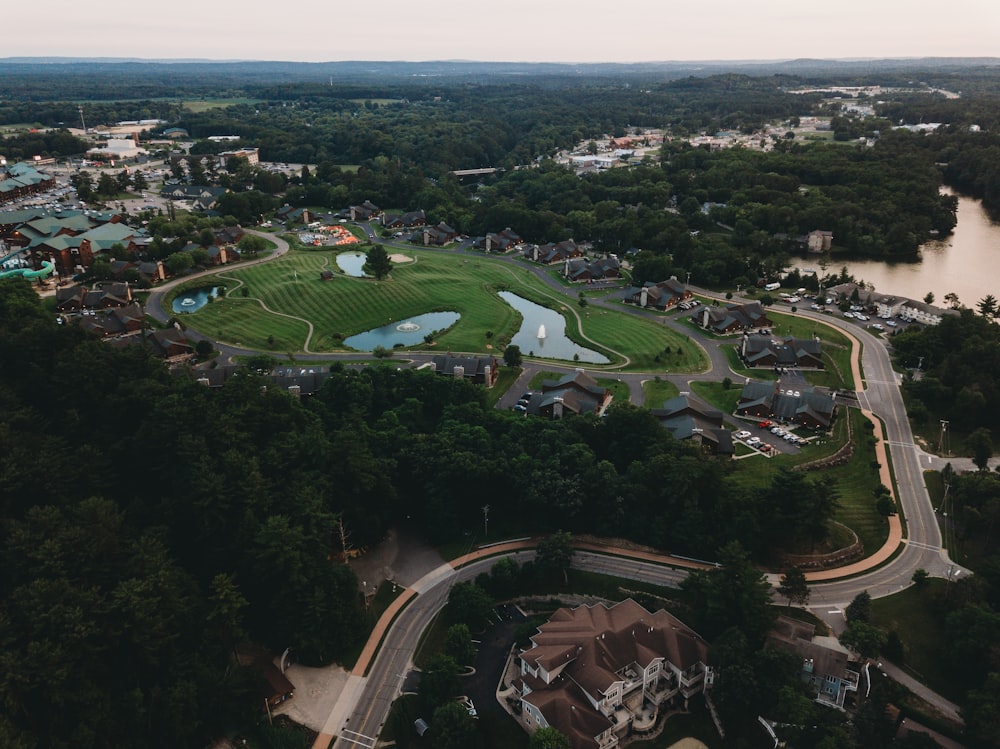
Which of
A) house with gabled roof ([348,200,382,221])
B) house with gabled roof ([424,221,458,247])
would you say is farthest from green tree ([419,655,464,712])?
house with gabled roof ([348,200,382,221])

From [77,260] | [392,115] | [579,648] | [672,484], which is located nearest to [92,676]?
[579,648]

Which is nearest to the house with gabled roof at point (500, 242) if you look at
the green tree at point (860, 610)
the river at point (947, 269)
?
the river at point (947, 269)

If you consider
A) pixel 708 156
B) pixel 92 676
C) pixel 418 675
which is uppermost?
pixel 708 156

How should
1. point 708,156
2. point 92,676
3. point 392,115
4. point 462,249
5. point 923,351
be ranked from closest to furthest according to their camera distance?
point 92,676 → point 923,351 → point 462,249 → point 708,156 → point 392,115

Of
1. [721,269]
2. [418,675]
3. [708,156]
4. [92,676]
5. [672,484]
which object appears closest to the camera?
[92,676]

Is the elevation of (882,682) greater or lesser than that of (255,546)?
lesser

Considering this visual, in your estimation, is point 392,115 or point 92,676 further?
point 392,115

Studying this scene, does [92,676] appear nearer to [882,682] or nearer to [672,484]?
[672,484]
